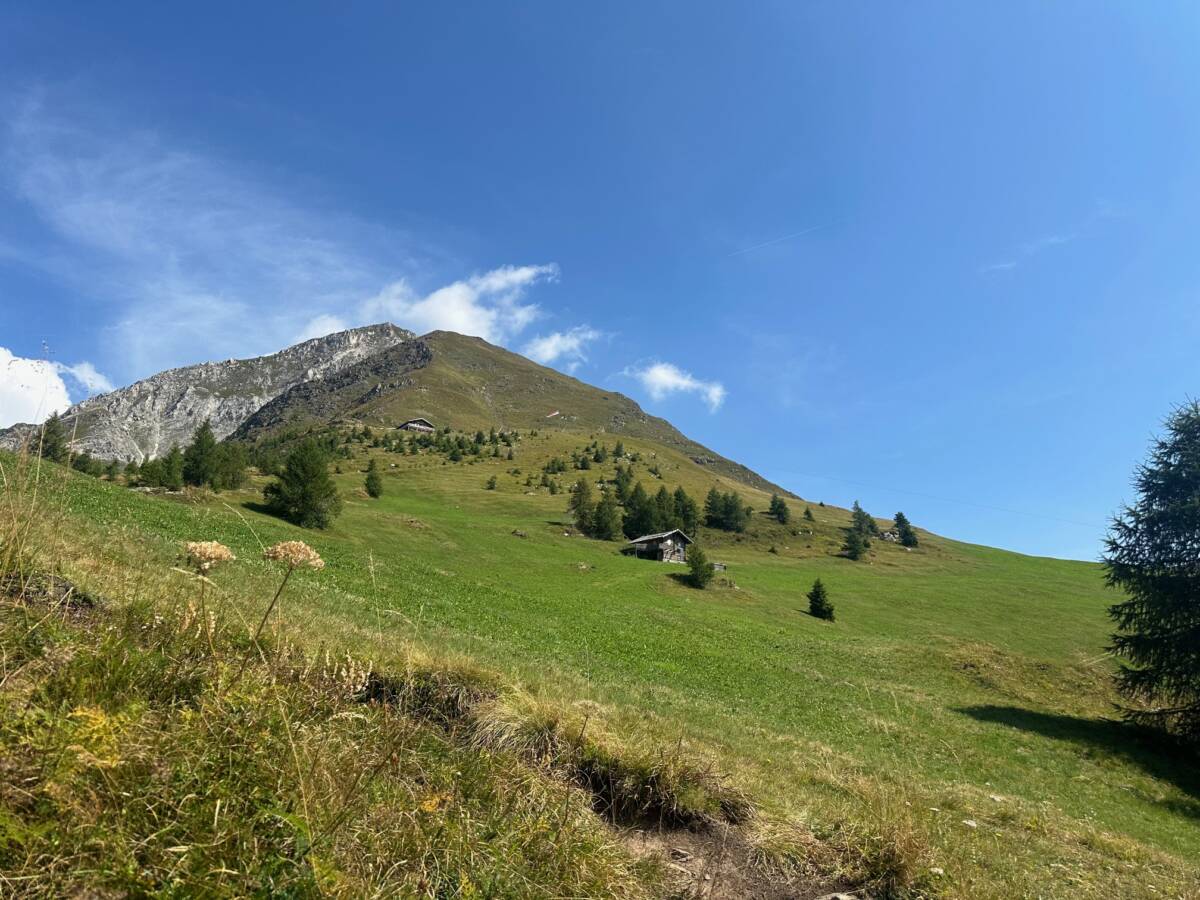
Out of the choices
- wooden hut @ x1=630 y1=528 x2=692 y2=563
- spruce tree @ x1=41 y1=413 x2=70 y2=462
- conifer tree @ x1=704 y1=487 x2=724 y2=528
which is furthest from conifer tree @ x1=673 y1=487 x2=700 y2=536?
spruce tree @ x1=41 y1=413 x2=70 y2=462

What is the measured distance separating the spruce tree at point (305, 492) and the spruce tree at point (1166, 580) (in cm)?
4848

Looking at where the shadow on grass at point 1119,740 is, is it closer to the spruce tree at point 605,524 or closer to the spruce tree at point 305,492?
the spruce tree at point 305,492

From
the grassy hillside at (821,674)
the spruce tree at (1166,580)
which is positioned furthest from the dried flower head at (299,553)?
the spruce tree at (1166,580)

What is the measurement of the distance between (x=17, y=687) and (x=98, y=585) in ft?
10.9

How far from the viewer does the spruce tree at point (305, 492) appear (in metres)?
45.4

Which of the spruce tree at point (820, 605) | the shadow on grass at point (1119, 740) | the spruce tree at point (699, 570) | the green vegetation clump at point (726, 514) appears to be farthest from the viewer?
the green vegetation clump at point (726, 514)

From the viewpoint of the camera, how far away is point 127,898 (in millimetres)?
2211

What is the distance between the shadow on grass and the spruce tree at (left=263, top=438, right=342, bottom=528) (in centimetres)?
4271

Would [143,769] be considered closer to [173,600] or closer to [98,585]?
[173,600]

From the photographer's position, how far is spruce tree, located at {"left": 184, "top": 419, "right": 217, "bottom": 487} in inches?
2452

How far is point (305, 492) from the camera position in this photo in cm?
4544

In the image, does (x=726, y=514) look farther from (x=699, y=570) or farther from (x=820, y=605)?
(x=820, y=605)

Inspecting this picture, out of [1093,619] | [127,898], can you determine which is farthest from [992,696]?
[1093,619]

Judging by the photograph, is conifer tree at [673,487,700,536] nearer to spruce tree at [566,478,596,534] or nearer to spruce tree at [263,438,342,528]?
spruce tree at [566,478,596,534]
